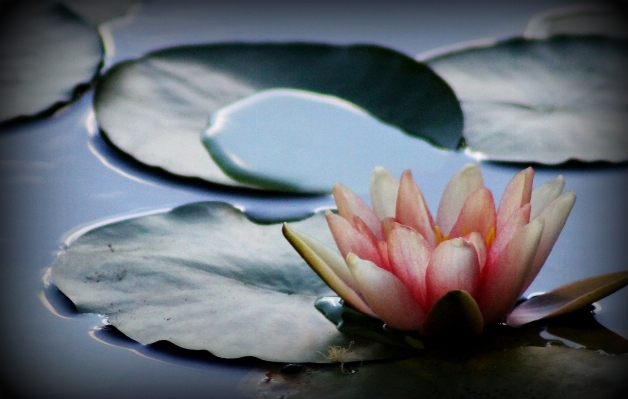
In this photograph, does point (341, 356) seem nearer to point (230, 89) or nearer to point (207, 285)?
point (207, 285)

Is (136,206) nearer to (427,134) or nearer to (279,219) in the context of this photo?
(279,219)

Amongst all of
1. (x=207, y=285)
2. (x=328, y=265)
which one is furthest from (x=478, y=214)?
(x=207, y=285)

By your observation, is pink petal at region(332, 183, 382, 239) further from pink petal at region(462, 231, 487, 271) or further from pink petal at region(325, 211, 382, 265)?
pink petal at region(462, 231, 487, 271)

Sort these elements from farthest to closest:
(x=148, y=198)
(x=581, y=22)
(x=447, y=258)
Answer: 1. (x=581, y=22)
2. (x=148, y=198)
3. (x=447, y=258)

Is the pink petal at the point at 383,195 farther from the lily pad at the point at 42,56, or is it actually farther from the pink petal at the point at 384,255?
the lily pad at the point at 42,56

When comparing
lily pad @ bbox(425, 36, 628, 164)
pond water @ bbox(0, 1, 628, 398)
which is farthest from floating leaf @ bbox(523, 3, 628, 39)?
lily pad @ bbox(425, 36, 628, 164)
